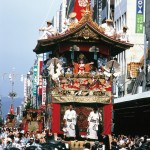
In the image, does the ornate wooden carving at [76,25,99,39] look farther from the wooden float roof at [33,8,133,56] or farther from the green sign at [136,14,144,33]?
the green sign at [136,14,144,33]

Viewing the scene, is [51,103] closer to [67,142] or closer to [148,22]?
[67,142]

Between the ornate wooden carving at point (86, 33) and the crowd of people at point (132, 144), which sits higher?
the ornate wooden carving at point (86, 33)

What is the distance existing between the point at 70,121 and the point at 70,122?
47 mm

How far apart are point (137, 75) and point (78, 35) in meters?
31.2

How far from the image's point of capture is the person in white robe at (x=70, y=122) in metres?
30.2

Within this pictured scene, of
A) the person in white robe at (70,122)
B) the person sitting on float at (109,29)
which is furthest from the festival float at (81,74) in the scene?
the person in white robe at (70,122)

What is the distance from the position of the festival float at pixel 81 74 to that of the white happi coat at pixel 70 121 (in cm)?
101

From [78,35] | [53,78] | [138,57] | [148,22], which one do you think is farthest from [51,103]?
[138,57]

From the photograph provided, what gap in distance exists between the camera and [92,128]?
99.9 ft

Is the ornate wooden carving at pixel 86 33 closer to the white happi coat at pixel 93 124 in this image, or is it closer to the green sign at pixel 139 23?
the white happi coat at pixel 93 124

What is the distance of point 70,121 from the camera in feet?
99.6

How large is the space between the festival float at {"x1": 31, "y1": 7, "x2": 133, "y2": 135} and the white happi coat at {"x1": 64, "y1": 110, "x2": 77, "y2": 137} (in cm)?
101

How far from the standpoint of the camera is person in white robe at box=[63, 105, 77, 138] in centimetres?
3020

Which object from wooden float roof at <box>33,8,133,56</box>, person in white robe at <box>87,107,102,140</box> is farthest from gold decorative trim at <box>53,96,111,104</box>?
wooden float roof at <box>33,8,133,56</box>
